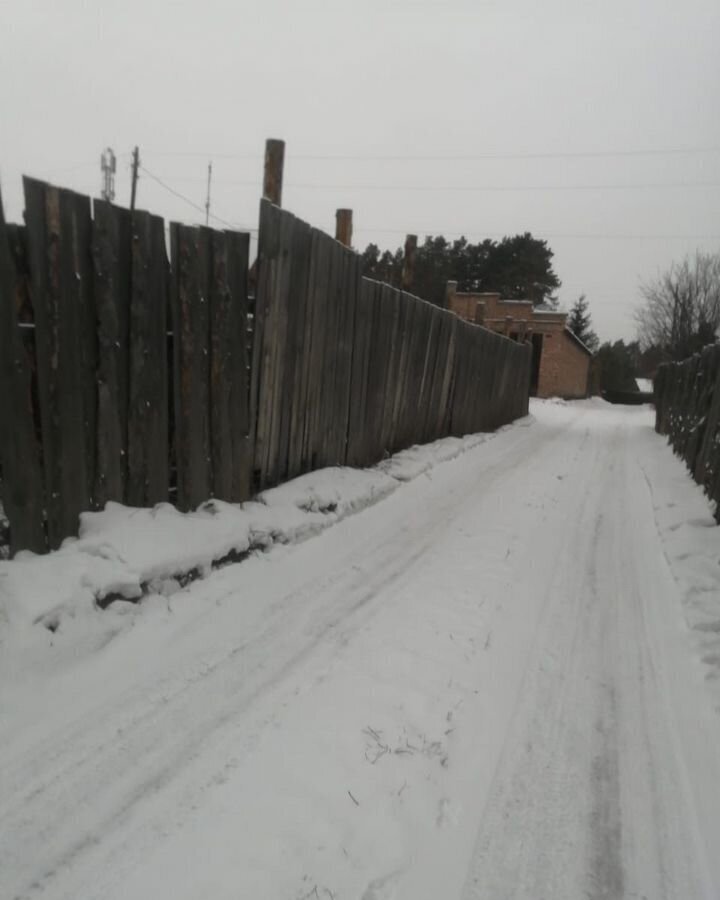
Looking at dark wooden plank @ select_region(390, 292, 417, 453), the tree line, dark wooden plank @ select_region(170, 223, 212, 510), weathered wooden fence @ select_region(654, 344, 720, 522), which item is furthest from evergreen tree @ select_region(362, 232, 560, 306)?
dark wooden plank @ select_region(170, 223, 212, 510)

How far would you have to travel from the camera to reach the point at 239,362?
4727mm

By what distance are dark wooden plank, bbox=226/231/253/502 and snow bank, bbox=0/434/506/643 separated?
281mm

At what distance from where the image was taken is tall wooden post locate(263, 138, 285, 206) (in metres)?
5.07

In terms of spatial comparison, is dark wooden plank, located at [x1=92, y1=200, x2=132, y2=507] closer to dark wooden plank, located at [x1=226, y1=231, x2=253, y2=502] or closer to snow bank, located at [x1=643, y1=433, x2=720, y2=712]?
dark wooden plank, located at [x1=226, y1=231, x2=253, y2=502]

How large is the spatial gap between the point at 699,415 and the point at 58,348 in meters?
9.33

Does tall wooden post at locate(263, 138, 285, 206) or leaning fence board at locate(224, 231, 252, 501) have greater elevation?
tall wooden post at locate(263, 138, 285, 206)

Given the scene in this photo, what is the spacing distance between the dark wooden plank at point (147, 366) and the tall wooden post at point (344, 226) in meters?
3.21

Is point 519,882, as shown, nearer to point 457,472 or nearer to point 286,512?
point 286,512

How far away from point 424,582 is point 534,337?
94.0 feet

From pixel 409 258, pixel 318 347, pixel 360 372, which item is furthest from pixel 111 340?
pixel 409 258

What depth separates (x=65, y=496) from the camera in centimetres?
346

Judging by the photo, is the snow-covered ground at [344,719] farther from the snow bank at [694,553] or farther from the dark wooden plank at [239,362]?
the dark wooden plank at [239,362]

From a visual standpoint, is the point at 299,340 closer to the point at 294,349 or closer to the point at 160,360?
the point at 294,349

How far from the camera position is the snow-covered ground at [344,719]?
6.65 ft
